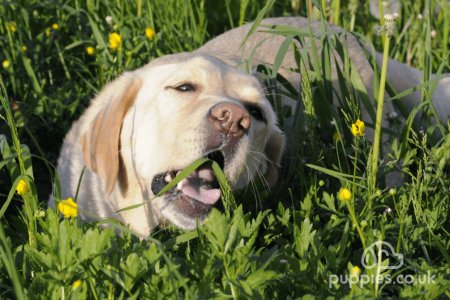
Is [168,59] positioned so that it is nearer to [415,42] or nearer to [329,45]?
[329,45]

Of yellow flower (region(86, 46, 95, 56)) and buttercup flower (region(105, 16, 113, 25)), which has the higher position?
buttercup flower (region(105, 16, 113, 25))

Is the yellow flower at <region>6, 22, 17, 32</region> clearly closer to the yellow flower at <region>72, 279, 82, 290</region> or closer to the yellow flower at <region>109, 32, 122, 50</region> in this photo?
the yellow flower at <region>109, 32, 122, 50</region>

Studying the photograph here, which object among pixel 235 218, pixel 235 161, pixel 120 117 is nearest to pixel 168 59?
pixel 120 117

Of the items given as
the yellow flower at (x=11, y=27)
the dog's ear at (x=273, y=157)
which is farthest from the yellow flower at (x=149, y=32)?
the dog's ear at (x=273, y=157)

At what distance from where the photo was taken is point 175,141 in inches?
117

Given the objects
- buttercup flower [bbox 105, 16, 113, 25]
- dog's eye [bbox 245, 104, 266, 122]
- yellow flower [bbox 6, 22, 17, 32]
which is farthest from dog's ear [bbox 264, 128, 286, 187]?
yellow flower [bbox 6, 22, 17, 32]

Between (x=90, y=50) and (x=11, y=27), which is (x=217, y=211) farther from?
(x=11, y=27)

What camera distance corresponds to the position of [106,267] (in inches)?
91.5

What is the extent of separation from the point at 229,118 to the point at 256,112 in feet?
1.49

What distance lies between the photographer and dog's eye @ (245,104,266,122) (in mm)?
3275

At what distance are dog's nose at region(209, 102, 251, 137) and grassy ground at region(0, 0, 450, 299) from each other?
1.01 ft

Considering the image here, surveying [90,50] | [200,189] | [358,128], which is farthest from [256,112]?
[90,50]

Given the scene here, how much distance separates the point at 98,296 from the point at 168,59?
6.71 feet

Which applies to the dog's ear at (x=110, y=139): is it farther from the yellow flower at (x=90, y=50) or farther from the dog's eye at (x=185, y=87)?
the yellow flower at (x=90, y=50)
